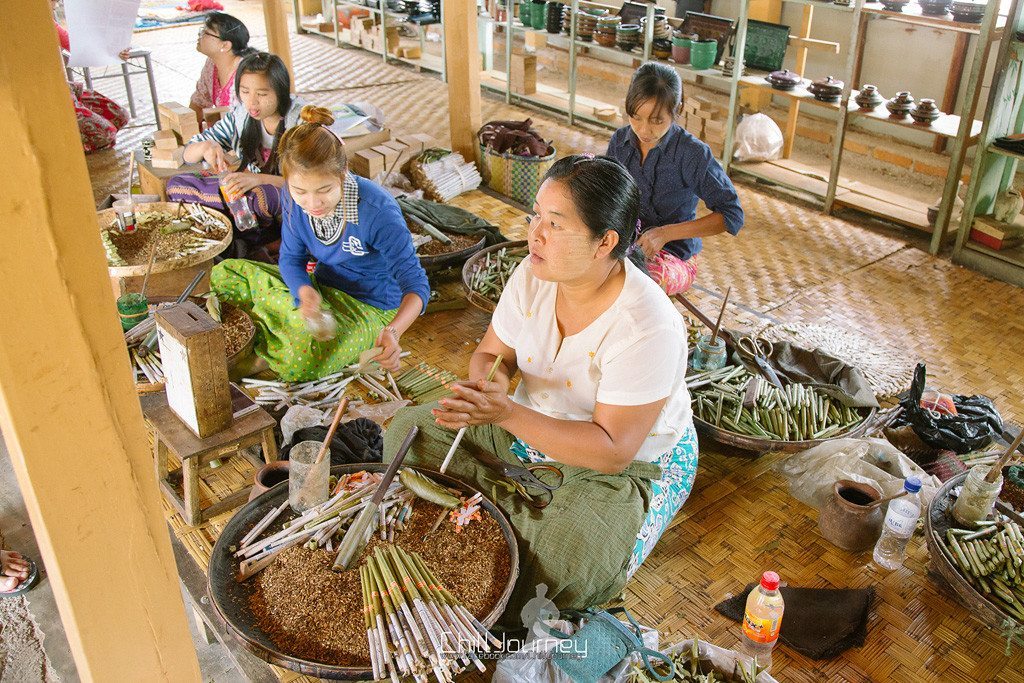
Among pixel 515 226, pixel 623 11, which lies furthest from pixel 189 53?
pixel 515 226

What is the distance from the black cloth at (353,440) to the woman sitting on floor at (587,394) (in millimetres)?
532

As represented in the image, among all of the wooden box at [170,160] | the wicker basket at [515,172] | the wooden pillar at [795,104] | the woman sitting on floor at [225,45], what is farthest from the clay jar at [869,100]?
the wooden box at [170,160]

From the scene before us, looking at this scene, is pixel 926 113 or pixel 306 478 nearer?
pixel 306 478

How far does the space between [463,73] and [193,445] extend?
431 centimetres

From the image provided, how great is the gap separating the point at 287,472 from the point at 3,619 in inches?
48.4

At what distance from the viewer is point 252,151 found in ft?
16.4

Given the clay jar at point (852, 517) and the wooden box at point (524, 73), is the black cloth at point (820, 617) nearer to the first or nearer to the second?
the clay jar at point (852, 517)

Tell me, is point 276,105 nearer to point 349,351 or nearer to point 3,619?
point 349,351

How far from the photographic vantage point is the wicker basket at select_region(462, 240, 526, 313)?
4387mm

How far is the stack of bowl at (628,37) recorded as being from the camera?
764 centimetres

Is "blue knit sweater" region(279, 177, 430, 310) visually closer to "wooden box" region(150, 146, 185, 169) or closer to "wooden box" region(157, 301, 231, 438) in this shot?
"wooden box" region(157, 301, 231, 438)

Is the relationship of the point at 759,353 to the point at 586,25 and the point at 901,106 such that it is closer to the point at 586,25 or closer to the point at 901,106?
the point at 901,106

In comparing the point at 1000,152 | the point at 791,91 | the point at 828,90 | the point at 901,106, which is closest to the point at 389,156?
the point at 791,91

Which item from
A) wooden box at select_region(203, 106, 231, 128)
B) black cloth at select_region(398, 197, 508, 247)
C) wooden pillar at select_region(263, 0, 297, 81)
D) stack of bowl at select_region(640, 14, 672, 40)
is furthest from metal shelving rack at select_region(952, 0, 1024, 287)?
wooden pillar at select_region(263, 0, 297, 81)
